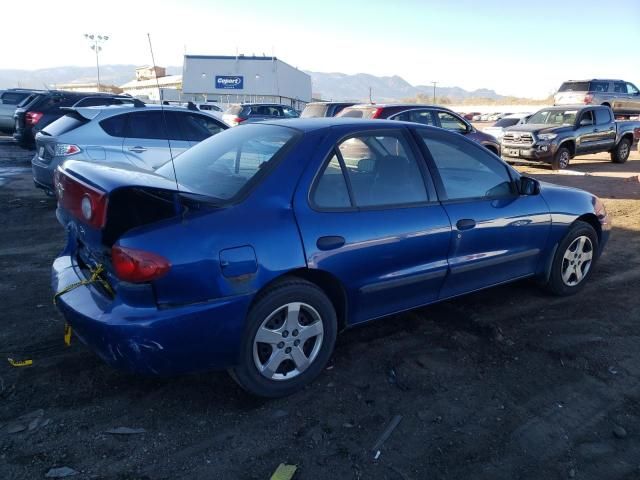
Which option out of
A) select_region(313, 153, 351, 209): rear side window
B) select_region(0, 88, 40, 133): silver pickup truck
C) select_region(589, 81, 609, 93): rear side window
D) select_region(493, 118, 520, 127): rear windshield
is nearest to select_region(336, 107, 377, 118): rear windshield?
select_region(313, 153, 351, 209): rear side window

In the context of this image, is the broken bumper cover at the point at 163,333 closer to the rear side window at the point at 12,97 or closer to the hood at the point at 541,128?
the hood at the point at 541,128

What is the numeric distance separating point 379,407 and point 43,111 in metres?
12.5

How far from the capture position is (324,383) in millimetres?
3223

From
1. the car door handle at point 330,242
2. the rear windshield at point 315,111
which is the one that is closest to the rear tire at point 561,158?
the rear windshield at point 315,111

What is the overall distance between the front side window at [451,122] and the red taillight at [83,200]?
362 inches

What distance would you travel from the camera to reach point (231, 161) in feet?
11.2

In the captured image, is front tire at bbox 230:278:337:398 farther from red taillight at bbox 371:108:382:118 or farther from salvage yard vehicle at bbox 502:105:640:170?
salvage yard vehicle at bbox 502:105:640:170

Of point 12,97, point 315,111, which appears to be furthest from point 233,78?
point 315,111

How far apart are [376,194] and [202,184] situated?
1143mm

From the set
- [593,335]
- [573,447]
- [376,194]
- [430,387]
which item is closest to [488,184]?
[376,194]

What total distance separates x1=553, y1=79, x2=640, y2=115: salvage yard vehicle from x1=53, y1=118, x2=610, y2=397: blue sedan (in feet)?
69.2

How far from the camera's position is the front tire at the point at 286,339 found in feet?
9.37

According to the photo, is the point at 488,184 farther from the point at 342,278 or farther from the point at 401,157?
the point at 342,278

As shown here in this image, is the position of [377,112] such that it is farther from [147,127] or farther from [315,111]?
[147,127]
